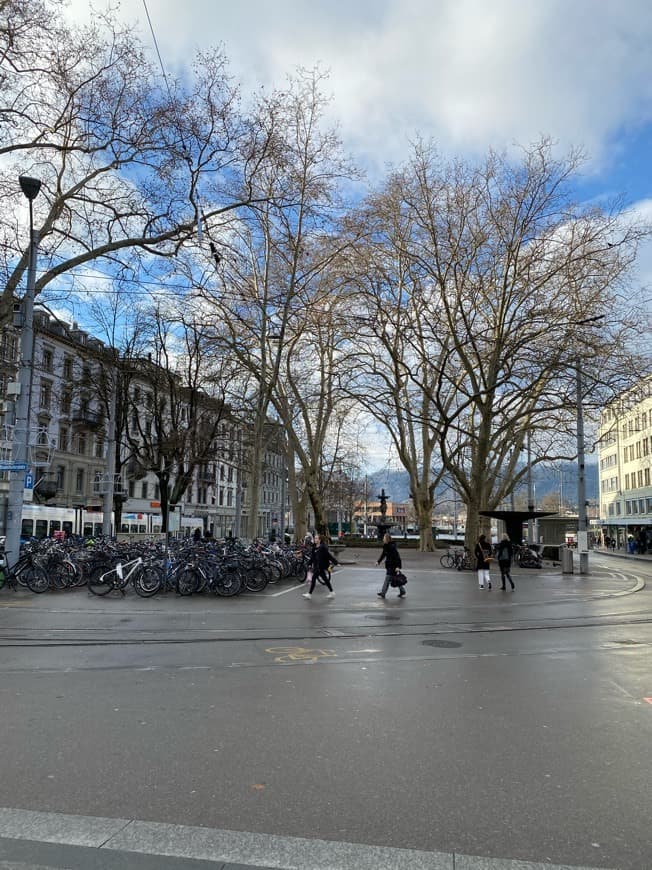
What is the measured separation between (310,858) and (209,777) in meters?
1.26

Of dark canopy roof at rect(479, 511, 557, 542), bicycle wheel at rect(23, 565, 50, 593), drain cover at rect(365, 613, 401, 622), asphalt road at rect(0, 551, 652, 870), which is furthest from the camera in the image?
dark canopy roof at rect(479, 511, 557, 542)

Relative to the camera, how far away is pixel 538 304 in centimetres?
2752

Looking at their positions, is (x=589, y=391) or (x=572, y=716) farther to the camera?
(x=589, y=391)

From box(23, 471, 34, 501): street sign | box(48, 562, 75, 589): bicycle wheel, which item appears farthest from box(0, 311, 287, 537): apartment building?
box(48, 562, 75, 589): bicycle wheel

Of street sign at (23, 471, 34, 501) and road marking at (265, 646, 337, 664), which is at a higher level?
street sign at (23, 471, 34, 501)

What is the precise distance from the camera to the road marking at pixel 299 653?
341 inches

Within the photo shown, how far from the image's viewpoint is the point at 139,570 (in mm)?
16391

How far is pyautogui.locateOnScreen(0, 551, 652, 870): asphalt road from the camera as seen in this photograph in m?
3.84

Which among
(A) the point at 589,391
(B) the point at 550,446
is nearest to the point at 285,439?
(B) the point at 550,446

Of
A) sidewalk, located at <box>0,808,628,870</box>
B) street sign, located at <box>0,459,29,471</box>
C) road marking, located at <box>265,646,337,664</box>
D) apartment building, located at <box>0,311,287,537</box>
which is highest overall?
apartment building, located at <box>0,311,287,537</box>

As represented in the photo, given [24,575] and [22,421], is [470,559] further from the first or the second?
[22,421]

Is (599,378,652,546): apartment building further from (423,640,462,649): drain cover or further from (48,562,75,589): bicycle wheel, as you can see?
(423,640,462,649): drain cover

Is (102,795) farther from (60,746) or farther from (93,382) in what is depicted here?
(93,382)

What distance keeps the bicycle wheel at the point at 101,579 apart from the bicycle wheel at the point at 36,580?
1075mm
